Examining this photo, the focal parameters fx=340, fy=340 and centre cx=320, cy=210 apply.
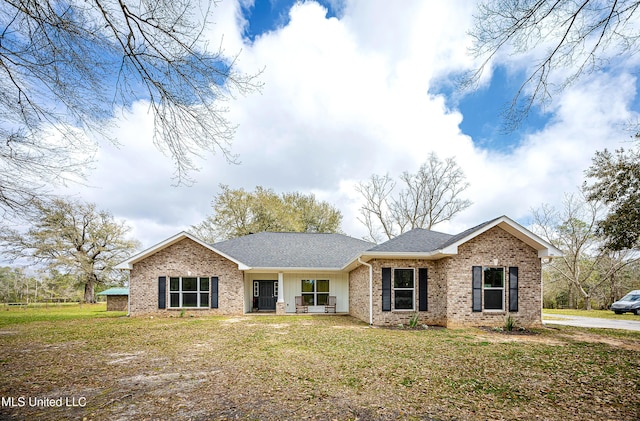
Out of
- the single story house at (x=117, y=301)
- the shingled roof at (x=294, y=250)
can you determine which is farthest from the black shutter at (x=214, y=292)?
the single story house at (x=117, y=301)

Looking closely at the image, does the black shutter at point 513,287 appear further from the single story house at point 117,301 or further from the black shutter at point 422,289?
the single story house at point 117,301

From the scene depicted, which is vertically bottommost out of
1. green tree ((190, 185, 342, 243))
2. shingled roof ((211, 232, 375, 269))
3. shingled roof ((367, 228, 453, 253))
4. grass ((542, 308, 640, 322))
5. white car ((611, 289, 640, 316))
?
grass ((542, 308, 640, 322))

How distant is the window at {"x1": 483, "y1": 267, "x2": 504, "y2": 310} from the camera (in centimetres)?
1265

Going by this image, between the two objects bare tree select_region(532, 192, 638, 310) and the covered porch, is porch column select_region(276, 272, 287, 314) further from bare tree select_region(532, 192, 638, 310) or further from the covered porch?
bare tree select_region(532, 192, 638, 310)

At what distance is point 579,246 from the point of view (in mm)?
26094

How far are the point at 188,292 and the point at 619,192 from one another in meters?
20.2

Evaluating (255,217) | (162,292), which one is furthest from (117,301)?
(255,217)

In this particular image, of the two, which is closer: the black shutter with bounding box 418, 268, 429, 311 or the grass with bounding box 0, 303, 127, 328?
the black shutter with bounding box 418, 268, 429, 311

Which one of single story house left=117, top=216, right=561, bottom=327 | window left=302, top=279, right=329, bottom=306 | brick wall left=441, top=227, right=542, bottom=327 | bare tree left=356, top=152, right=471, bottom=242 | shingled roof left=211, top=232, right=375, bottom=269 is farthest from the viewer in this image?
bare tree left=356, top=152, right=471, bottom=242

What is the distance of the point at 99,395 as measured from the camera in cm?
508

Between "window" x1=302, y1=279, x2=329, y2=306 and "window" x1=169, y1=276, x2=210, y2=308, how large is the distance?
5.21 meters

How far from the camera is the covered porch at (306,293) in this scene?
18.7 m

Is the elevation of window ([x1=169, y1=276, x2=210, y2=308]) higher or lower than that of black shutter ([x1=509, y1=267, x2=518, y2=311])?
lower

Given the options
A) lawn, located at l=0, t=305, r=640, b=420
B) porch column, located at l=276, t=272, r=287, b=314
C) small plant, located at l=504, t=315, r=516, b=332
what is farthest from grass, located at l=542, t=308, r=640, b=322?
porch column, located at l=276, t=272, r=287, b=314
